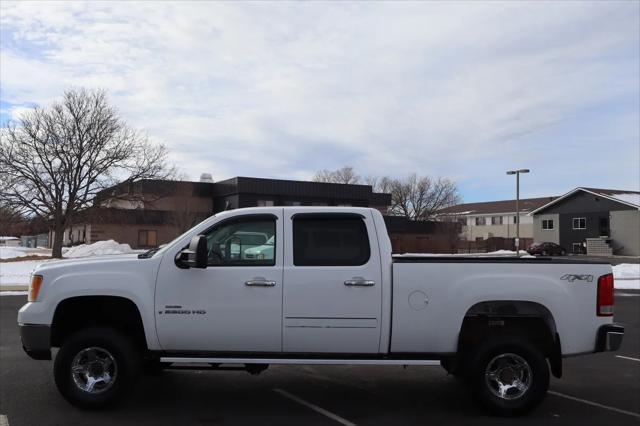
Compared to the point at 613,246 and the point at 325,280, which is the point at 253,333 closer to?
the point at 325,280

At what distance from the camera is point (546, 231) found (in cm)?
6062

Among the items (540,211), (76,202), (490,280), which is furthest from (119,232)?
(490,280)

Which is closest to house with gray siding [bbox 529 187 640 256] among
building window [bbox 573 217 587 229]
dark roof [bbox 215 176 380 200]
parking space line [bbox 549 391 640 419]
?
building window [bbox 573 217 587 229]

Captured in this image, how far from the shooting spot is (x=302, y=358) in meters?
5.55

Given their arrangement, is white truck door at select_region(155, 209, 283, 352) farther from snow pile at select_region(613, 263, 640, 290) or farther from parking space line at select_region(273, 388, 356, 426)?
snow pile at select_region(613, 263, 640, 290)

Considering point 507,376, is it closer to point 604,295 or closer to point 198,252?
point 604,295

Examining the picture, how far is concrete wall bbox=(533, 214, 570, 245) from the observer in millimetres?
59219

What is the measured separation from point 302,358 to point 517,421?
2.22 m

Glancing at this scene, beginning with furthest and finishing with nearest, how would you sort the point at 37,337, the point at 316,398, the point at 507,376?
1. the point at 316,398
2. the point at 507,376
3. the point at 37,337

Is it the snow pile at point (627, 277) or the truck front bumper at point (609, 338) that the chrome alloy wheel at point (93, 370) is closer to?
the truck front bumper at point (609, 338)

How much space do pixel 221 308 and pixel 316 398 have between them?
65.8 inches

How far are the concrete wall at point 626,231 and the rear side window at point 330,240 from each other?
5461cm

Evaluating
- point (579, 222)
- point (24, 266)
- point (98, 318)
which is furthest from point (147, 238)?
point (98, 318)

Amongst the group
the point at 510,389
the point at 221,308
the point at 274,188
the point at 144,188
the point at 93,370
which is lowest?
the point at 510,389
